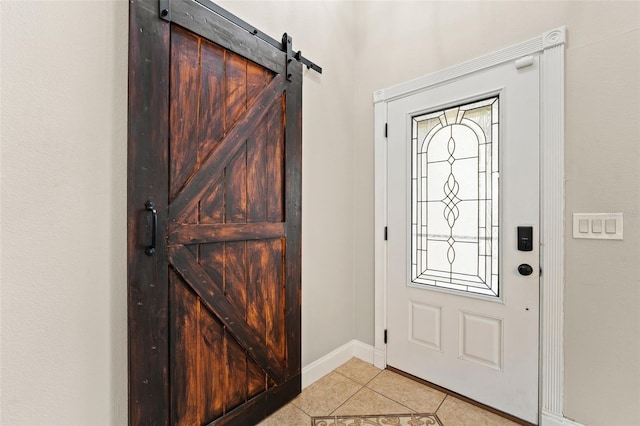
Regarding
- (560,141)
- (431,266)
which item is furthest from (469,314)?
(560,141)

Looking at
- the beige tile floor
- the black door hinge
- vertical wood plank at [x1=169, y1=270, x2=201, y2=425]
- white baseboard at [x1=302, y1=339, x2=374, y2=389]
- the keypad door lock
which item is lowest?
the beige tile floor

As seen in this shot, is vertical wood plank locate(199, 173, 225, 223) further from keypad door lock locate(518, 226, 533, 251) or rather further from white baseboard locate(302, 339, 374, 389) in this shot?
keypad door lock locate(518, 226, 533, 251)

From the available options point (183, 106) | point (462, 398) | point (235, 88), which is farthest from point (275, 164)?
point (462, 398)

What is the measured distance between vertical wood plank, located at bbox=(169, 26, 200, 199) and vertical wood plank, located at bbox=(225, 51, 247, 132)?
0.55ft

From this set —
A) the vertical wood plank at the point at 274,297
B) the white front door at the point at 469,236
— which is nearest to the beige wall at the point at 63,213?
the vertical wood plank at the point at 274,297

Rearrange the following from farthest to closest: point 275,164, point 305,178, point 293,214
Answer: point 305,178
point 293,214
point 275,164

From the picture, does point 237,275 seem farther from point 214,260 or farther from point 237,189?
point 237,189

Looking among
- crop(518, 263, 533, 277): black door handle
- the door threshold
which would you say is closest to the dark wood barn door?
the door threshold

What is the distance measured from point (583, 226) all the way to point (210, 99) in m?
2.05

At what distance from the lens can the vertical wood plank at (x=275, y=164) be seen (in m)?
1.77

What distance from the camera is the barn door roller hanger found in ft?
4.20

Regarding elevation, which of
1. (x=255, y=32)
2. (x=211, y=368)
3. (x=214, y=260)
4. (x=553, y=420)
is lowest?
(x=553, y=420)

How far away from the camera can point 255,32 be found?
166 cm

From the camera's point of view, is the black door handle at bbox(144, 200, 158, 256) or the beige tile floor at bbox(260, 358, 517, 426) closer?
the black door handle at bbox(144, 200, 158, 256)
